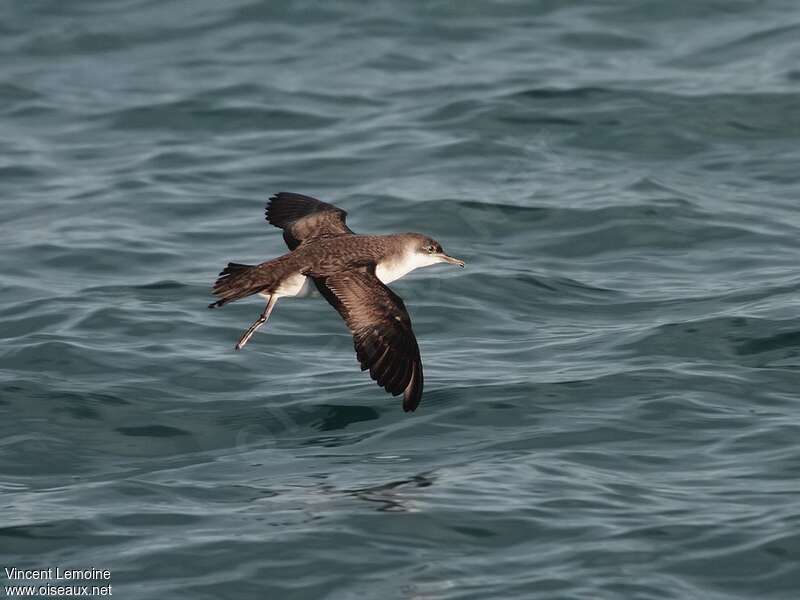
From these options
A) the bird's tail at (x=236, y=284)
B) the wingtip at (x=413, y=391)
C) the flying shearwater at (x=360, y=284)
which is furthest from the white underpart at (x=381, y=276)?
the wingtip at (x=413, y=391)

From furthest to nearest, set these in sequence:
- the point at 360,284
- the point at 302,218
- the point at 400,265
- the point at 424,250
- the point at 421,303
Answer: the point at 421,303
the point at 302,218
the point at 424,250
the point at 400,265
the point at 360,284

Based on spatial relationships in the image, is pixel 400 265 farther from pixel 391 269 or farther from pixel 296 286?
pixel 296 286

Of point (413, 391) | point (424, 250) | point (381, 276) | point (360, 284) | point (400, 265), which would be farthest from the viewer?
point (424, 250)

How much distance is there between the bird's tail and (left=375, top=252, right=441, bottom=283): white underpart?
79 centimetres

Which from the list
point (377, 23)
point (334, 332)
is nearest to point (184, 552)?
point (334, 332)

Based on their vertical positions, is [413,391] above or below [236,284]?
below

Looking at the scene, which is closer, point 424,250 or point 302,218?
point 424,250

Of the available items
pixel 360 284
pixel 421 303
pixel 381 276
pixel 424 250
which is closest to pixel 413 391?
pixel 360 284

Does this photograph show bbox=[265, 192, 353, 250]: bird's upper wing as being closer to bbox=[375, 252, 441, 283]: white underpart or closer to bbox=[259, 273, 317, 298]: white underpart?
bbox=[375, 252, 441, 283]: white underpart

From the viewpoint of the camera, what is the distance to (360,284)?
8.52m

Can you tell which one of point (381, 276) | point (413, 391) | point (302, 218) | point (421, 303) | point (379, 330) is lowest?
point (413, 391)

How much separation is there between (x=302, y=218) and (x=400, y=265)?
1195mm

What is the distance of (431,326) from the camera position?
10781 millimetres

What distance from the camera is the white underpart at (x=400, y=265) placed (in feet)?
30.0
